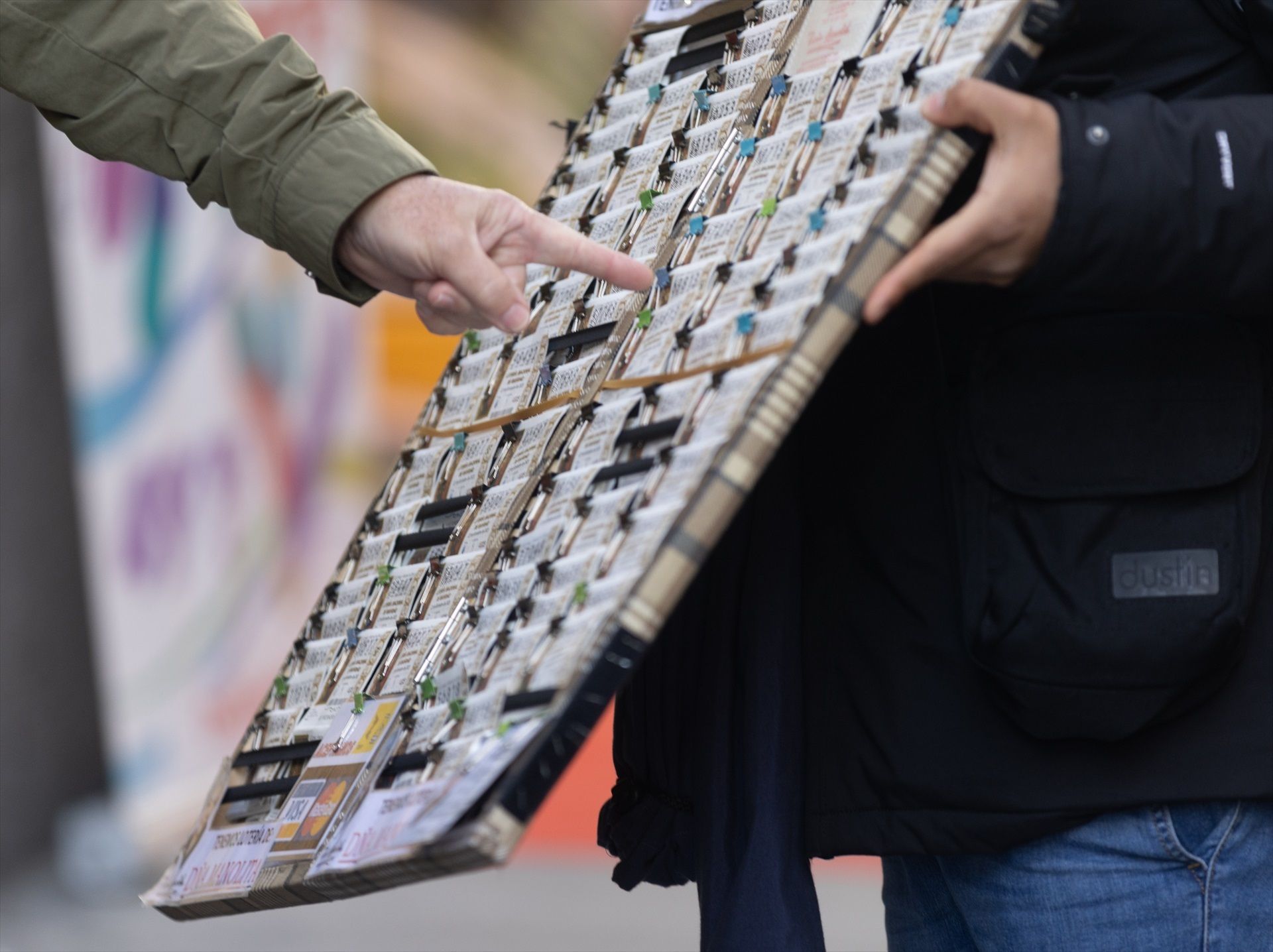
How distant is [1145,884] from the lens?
3.95 ft

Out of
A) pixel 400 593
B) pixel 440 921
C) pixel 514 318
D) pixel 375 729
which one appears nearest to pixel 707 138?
pixel 514 318

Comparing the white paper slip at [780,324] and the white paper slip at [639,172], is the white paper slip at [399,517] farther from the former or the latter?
the white paper slip at [780,324]

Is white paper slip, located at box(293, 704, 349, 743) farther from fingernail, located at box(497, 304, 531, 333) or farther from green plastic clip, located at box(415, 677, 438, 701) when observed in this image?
fingernail, located at box(497, 304, 531, 333)

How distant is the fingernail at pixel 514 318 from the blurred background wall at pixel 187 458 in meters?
2.75

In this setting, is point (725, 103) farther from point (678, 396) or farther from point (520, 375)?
point (678, 396)

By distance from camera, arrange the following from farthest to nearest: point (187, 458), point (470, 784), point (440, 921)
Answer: point (187, 458) < point (440, 921) < point (470, 784)

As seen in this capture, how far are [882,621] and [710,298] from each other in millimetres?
331

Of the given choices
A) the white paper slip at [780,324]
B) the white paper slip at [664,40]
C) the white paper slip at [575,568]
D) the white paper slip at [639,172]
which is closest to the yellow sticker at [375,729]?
the white paper slip at [575,568]

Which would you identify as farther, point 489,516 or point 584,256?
point 489,516

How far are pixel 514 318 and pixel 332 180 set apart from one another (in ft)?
0.64

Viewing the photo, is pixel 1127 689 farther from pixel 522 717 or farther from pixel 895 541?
pixel 522 717

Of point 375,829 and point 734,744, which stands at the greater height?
point 734,744

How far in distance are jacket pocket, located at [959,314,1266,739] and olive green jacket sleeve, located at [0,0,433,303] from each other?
0.54m

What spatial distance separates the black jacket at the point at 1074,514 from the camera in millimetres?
1073
